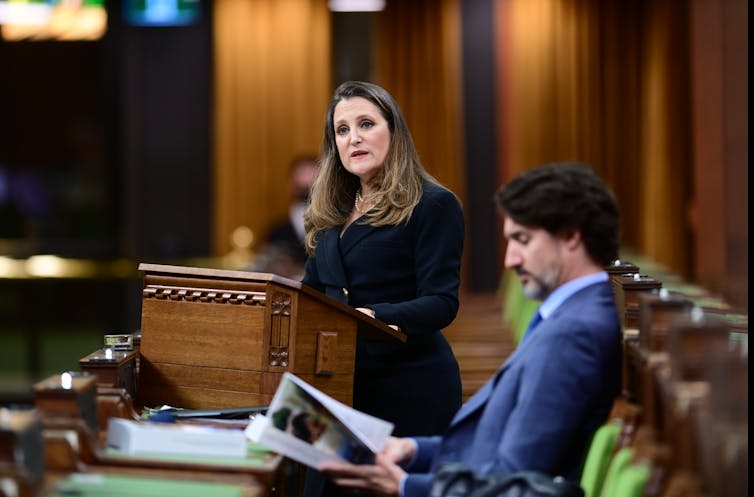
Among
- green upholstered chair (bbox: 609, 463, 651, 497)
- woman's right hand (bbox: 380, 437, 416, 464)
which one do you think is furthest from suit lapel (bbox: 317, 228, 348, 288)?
green upholstered chair (bbox: 609, 463, 651, 497)

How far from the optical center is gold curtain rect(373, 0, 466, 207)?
36.0ft

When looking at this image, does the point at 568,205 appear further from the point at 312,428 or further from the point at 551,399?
the point at 312,428

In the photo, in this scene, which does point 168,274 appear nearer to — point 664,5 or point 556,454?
point 556,454

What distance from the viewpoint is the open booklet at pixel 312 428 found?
2713mm

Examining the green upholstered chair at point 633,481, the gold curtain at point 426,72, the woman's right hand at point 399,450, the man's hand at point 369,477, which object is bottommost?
the man's hand at point 369,477

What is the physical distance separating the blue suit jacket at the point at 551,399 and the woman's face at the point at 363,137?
44.8 inches

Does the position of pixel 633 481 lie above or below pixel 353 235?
below

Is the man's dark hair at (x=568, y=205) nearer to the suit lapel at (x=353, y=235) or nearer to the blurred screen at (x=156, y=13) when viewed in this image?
the suit lapel at (x=353, y=235)

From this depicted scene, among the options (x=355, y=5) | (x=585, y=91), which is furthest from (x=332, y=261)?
(x=355, y=5)

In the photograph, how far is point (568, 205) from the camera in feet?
8.86

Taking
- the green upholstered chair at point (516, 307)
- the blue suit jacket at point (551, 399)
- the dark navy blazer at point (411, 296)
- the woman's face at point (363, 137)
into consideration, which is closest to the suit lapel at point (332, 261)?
the dark navy blazer at point (411, 296)

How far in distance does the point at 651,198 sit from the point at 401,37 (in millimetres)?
2532

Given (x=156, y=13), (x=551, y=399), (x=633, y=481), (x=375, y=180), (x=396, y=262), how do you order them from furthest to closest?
(x=156, y=13), (x=375, y=180), (x=396, y=262), (x=551, y=399), (x=633, y=481)

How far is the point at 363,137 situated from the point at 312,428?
49.4 inches
